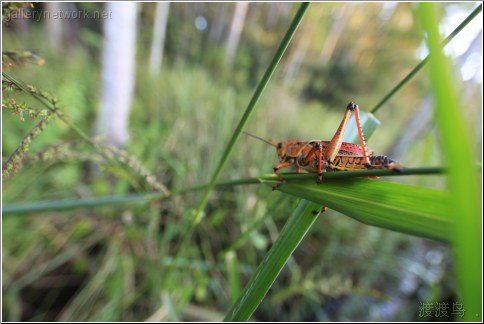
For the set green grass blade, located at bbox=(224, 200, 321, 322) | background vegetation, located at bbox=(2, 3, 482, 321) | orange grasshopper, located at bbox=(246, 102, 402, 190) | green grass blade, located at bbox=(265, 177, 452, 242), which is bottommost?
background vegetation, located at bbox=(2, 3, 482, 321)

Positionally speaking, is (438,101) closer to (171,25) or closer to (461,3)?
(461,3)

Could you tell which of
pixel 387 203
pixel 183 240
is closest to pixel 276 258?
pixel 387 203

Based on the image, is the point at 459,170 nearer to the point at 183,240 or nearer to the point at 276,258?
the point at 276,258

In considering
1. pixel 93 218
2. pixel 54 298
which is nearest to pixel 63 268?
pixel 54 298

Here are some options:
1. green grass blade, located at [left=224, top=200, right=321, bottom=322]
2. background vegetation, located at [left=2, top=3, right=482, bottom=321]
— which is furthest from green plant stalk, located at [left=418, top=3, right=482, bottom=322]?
green grass blade, located at [left=224, top=200, right=321, bottom=322]

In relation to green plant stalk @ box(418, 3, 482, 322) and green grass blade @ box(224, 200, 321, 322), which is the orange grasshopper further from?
green plant stalk @ box(418, 3, 482, 322)
